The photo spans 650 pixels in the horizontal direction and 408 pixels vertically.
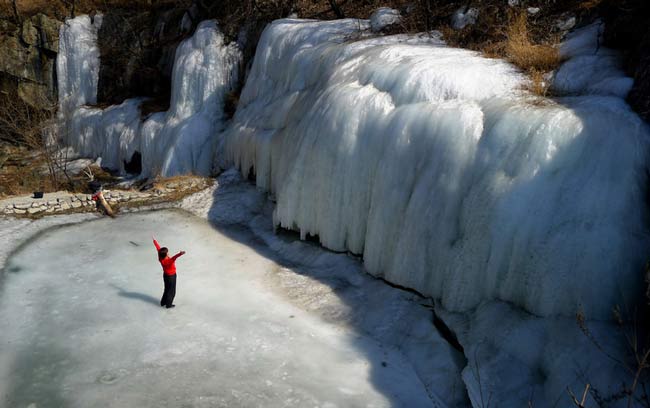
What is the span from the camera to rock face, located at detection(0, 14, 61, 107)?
16359 mm

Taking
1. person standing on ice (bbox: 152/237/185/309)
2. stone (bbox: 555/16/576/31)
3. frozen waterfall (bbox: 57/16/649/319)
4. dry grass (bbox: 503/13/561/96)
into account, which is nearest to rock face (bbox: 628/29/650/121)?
frozen waterfall (bbox: 57/16/649/319)

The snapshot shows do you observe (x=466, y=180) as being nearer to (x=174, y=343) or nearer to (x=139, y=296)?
(x=174, y=343)

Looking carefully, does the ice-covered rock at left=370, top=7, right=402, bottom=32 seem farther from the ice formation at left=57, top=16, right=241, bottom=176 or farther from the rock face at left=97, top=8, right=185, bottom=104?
the rock face at left=97, top=8, right=185, bottom=104

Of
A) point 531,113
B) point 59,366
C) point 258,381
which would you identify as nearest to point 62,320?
point 59,366

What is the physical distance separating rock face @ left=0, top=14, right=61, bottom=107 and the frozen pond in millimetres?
11475

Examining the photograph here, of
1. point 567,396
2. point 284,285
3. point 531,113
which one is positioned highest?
point 531,113

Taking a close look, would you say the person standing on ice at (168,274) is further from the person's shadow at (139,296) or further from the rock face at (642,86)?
the rock face at (642,86)

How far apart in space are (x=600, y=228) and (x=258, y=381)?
340 centimetres

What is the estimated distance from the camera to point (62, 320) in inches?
225

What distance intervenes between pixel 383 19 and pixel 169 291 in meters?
6.54

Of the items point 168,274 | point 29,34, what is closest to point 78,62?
point 29,34

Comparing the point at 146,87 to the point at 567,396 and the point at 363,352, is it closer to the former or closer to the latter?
the point at 363,352

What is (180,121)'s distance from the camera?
42.6 ft

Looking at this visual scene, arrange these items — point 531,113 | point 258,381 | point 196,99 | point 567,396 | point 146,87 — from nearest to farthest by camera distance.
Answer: point 567,396
point 258,381
point 531,113
point 196,99
point 146,87
